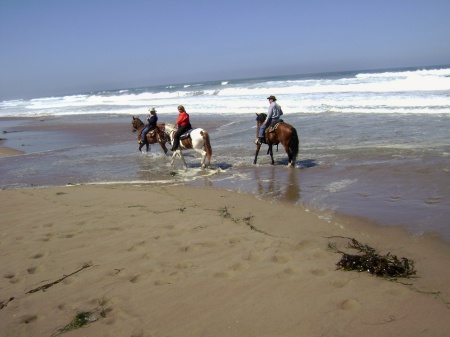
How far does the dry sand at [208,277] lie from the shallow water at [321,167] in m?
1.21

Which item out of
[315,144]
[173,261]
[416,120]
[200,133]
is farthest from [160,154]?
[416,120]

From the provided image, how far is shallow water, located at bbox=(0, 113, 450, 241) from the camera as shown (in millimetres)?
7098

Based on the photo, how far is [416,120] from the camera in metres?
16.2

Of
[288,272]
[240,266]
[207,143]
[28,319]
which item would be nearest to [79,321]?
[28,319]

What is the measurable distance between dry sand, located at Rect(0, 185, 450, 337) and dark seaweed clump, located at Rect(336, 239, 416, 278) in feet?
0.35

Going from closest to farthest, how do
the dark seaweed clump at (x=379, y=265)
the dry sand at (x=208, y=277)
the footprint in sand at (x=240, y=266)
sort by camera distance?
the dry sand at (x=208, y=277), the dark seaweed clump at (x=379, y=265), the footprint in sand at (x=240, y=266)

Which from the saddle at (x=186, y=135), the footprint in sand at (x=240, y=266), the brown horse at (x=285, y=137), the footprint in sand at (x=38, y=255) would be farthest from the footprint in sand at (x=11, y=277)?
the brown horse at (x=285, y=137)

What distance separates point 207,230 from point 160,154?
9018mm

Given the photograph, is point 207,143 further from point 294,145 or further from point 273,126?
point 294,145

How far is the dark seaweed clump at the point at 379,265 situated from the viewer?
4.22 m

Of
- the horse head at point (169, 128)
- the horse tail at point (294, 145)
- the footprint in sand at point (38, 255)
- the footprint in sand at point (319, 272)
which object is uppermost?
the horse head at point (169, 128)

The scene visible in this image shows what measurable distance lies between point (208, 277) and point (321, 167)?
22.0 feet

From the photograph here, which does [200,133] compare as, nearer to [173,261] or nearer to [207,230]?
[207,230]

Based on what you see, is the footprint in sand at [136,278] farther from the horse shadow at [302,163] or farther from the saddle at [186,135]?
the saddle at [186,135]
